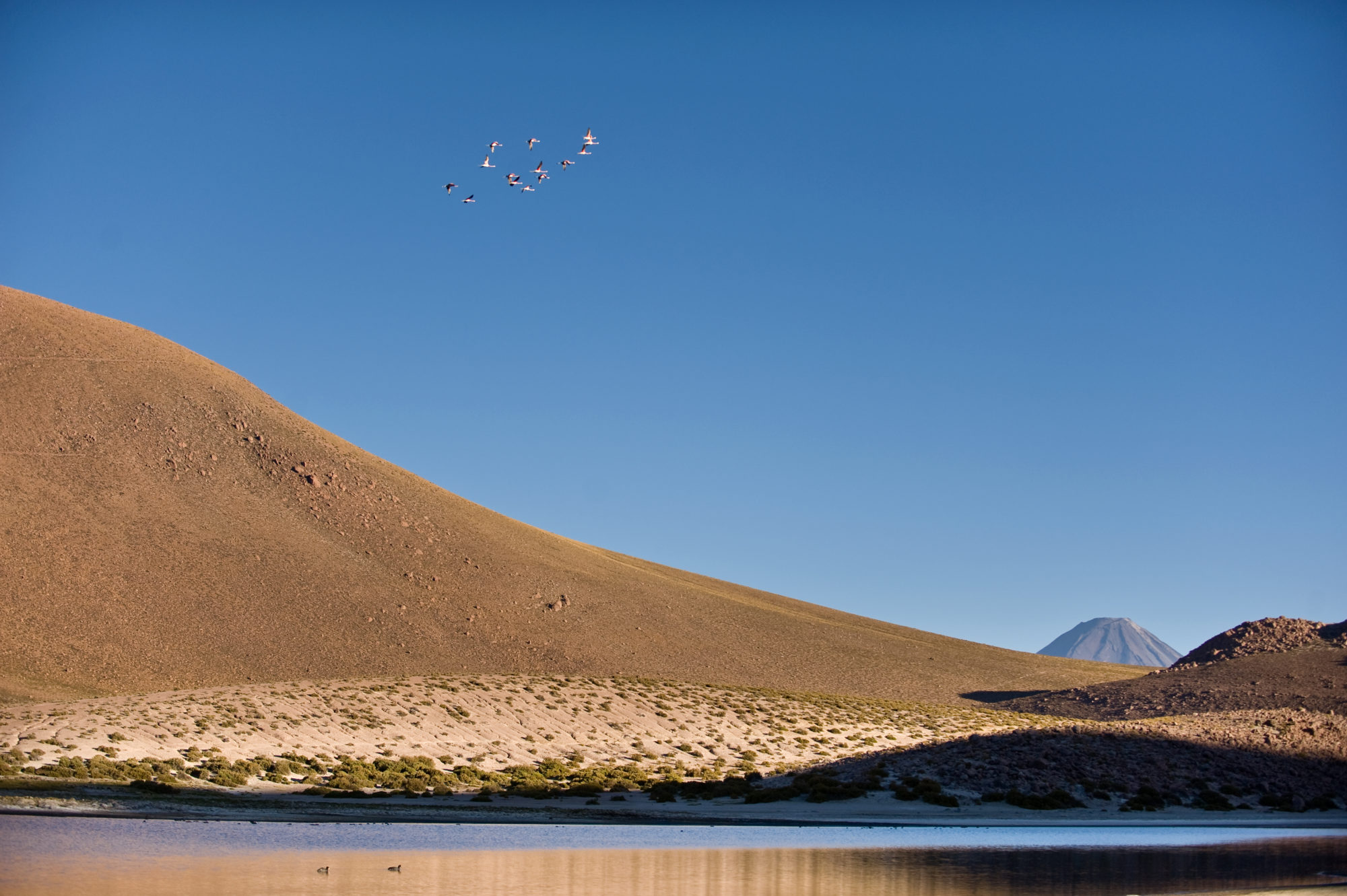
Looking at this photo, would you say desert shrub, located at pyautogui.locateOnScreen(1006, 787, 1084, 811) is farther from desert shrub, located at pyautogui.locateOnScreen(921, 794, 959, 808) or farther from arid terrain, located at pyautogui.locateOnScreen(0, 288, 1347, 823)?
desert shrub, located at pyautogui.locateOnScreen(921, 794, 959, 808)

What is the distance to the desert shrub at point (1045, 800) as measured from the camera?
38.7m

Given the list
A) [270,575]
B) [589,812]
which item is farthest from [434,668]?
[589,812]

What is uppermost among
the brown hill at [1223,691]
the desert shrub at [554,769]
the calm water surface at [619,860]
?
the brown hill at [1223,691]

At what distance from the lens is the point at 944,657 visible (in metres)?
111

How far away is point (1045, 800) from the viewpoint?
38938mm

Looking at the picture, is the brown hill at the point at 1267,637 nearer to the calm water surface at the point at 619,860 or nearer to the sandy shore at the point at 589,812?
the sandy shore at the point at 589,812

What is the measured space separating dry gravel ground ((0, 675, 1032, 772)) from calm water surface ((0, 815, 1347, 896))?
62.4ft

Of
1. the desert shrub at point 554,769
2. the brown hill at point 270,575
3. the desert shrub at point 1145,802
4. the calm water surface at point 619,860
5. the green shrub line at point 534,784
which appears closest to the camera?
the calm water surface at point 619,860

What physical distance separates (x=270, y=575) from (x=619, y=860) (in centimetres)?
6443

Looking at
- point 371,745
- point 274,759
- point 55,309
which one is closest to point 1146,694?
point 371,745

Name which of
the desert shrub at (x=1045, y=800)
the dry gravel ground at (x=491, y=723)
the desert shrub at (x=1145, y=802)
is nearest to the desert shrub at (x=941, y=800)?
the desert shrub at (x=1045, y=800)

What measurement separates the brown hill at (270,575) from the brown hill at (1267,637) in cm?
1374

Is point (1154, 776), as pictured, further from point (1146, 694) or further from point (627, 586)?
point (627, 586)

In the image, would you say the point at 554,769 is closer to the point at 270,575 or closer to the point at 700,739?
the point at 700,739
